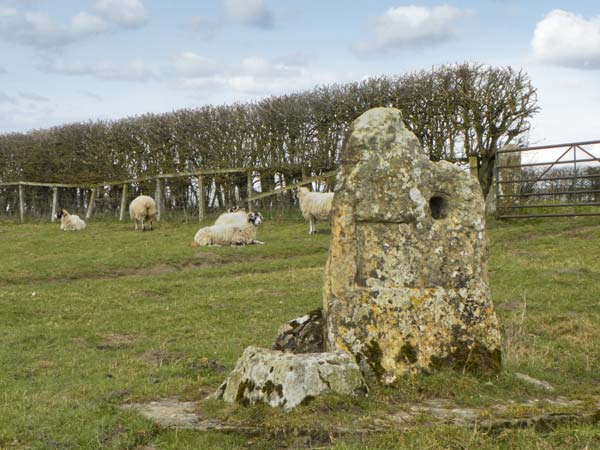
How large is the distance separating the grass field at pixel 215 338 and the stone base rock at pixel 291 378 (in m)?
0.13

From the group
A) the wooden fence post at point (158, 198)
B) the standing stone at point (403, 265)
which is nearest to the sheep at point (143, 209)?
the wooden fence post at point (158, 198)

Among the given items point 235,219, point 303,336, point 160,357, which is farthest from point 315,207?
point 303,336

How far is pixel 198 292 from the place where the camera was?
1648cm

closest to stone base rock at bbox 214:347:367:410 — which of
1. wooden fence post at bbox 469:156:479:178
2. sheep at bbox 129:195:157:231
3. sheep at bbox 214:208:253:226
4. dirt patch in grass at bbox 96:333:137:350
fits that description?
dirt patch in grass at bbox 96:333:137:350

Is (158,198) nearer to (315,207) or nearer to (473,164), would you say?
(315,207)

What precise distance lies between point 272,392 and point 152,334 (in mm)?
6241

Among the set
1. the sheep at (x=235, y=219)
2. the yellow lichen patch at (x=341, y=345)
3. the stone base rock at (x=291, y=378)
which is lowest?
the stone base rock at (x=291, y=378)

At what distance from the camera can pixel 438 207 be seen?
7738mm

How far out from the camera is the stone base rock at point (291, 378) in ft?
20.6

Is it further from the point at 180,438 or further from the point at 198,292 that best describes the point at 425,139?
the point at 180,438

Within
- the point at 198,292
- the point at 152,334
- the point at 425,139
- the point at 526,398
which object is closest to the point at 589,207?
the point at 425,139

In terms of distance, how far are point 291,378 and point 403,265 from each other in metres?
1.85

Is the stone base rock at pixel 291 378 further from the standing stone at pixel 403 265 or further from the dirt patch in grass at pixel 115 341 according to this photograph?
the dirt patch in grass at pixel 115 341

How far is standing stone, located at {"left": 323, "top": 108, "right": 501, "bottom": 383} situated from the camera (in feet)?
23.7
